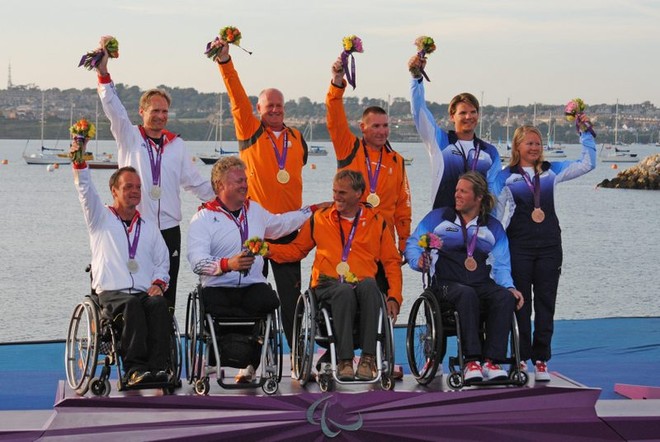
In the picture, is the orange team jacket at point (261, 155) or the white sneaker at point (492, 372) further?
the orange team jacket at point (261, 155)

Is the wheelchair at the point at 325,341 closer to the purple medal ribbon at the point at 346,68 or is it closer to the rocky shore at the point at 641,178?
the purple medal ribbon at the point at 346,68

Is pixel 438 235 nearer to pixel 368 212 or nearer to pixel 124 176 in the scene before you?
pixel 368 212

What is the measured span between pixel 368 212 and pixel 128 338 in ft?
4.43

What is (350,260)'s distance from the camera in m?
5.98

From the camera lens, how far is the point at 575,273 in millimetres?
20609

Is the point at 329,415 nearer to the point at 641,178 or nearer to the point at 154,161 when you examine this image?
the point at 154,161

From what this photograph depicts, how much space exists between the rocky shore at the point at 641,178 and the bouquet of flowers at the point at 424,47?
47.7 m

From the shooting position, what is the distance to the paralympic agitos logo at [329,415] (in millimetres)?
5422

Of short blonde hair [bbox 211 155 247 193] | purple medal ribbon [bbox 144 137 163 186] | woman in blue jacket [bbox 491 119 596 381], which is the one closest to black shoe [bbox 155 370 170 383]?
short blonde hair [bbox 211 155 247 193]

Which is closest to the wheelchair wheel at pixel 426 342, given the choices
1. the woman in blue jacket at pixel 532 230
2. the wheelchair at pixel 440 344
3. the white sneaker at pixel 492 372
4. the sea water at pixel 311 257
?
the wheelchair at pixel 440 344

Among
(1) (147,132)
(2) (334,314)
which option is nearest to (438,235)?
(2) (334,314)

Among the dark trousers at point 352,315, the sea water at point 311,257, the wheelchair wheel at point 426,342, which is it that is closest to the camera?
the dark trousers at point 352,315

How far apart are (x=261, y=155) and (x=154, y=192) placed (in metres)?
0.59

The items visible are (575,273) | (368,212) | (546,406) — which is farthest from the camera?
(575,273)
